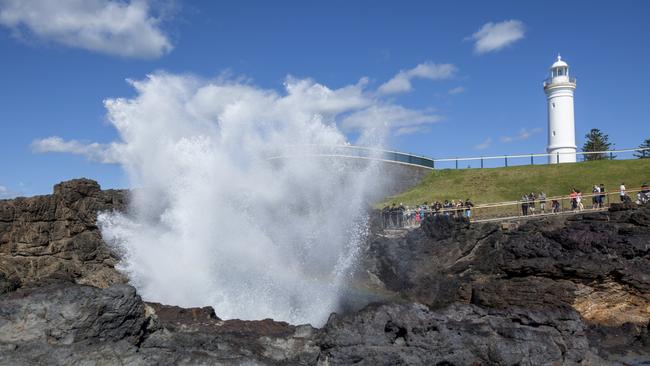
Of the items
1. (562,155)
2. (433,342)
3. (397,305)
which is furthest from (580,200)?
(433,342)

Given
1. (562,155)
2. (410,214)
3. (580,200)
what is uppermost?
(562,155)

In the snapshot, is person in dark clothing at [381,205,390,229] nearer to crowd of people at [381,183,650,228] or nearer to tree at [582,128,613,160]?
crowd of people at [381,183,650,228]

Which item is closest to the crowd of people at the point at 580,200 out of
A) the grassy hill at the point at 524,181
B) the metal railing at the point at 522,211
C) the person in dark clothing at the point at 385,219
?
the metal railing at the point at 522,211

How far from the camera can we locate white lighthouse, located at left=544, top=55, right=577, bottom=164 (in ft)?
→ 154

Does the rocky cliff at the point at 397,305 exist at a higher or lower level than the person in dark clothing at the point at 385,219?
lower

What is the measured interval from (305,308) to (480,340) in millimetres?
8177

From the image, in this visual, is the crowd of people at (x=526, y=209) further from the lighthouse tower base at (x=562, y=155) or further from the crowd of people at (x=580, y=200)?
the lighthouse tower base at (x=562, y=155)

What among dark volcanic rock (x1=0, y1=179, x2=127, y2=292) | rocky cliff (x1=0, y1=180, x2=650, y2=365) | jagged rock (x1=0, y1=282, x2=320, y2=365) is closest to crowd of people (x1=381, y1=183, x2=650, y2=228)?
rocky cliff (x1=0, y1=180, x2=650, y2=365)

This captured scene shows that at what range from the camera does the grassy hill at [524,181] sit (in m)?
36.0

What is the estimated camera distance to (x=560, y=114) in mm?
47750

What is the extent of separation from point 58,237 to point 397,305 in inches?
698

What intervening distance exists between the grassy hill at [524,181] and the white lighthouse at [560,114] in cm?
657

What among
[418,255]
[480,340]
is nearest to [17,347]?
[480,340]

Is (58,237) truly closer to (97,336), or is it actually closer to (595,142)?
(97,336)
